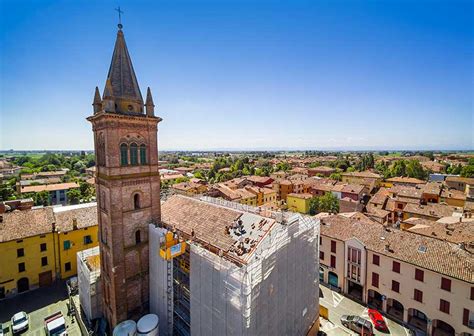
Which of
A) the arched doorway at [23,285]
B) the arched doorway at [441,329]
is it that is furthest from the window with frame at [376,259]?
the arched doorway at [23,285]

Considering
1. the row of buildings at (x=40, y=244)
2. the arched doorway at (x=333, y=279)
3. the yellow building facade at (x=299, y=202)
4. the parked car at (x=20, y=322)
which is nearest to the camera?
the parked car at (x=20, y=322)

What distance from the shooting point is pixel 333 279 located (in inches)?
1104

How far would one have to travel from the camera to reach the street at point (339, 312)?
21375 mm

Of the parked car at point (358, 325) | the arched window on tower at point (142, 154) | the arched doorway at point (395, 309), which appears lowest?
the arched doorway at point (395, 309)

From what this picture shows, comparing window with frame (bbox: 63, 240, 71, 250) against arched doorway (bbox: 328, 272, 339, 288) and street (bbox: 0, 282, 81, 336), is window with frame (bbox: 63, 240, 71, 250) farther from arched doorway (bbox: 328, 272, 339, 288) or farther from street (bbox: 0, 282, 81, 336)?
arched doorway (bbox: 328, 272, 339, 288)

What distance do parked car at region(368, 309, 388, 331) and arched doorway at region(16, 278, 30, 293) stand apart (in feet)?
125

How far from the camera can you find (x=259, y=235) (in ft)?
54.7

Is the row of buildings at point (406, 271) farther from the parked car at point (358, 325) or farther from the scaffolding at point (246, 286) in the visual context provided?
the scaffolding at point (246, 286)

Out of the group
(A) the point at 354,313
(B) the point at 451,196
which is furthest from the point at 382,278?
(B) the point at 451,196

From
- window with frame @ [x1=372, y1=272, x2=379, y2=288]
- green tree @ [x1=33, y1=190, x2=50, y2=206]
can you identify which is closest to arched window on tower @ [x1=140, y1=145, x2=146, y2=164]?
window with frame @ [x1=372, y1=272, x2=379, y2=288]

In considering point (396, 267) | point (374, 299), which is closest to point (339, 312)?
point (374, 299)

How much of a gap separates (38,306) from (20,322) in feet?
10.8

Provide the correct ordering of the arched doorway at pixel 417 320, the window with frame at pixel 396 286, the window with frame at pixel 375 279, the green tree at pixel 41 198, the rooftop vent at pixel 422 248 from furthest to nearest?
the green tree at pixel 41 198 < the window with frame at pixel 375 279 < the window with frame at pixel 396 286 < the rooftop vent at pixel 422 248 < the arched doorway at pixel 417 320

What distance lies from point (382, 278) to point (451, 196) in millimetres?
39476
